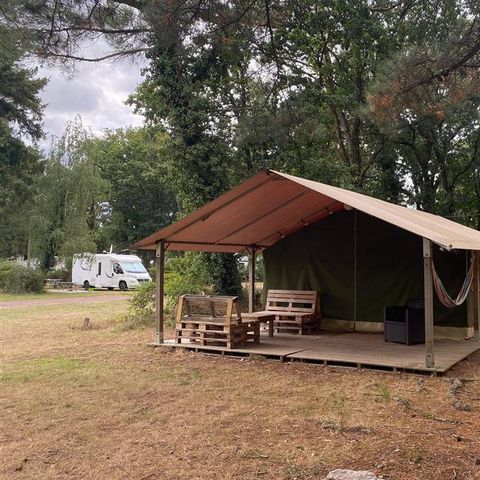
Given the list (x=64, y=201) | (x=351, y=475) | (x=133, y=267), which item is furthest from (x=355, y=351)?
(x=64, y=201)

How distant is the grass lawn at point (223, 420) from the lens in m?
3.76

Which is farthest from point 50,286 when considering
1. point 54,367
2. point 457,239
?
point 457,239

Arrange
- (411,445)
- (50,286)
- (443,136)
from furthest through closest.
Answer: (50,286) < (443,136) < (411,445)

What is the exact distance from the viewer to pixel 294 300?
10328mm

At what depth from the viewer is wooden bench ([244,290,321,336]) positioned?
9758mm

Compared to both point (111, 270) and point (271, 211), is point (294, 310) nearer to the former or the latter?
point (271, 211)

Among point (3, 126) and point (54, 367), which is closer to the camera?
point (54, 367)

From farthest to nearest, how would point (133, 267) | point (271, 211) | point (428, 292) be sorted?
point (133, 267) → point (271, 211) → point (428, 292)

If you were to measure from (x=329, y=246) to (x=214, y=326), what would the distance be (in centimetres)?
330

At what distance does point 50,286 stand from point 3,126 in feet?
26.3

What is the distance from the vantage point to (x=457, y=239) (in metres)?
7.17

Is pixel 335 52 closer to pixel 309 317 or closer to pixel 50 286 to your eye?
pixel 309 317

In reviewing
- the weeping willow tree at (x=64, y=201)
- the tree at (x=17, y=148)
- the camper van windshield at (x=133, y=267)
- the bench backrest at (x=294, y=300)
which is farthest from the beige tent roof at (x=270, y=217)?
the tree at (x=17, y=148)

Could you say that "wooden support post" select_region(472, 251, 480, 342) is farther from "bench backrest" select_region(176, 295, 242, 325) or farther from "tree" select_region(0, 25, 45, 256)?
"tree" select_region(0, 25, 45, 256)
